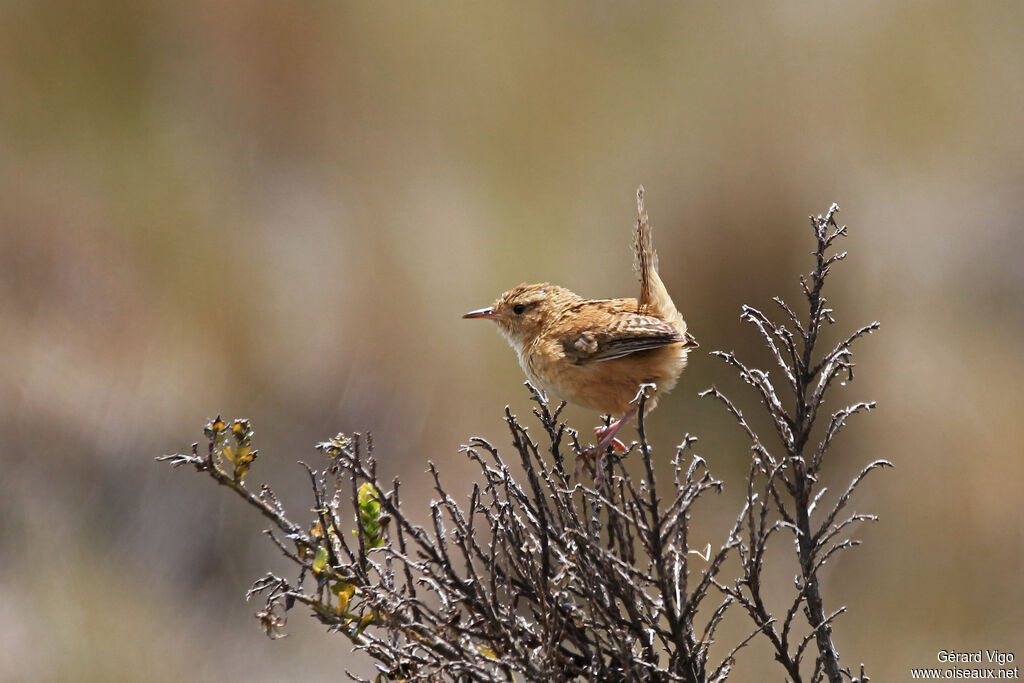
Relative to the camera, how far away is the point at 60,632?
25.5ft

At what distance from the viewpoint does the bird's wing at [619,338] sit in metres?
4.20

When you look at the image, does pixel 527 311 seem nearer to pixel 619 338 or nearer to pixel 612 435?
pixel 619 338

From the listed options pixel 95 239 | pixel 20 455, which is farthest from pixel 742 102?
pixel 20 455

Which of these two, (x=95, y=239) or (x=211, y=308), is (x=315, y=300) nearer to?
(x=211, y=308)

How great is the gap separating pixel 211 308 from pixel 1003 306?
24.5 ft

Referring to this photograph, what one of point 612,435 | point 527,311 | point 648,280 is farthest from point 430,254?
point 612,435

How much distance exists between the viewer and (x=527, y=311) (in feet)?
16.0

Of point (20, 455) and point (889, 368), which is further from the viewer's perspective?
point (889, 368)

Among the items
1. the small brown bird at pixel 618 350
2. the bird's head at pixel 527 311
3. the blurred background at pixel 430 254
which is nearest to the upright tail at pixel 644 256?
the small brown bird at pixel 618 350

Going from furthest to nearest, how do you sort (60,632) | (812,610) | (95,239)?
(95,239) → (60,632) → (812,610)

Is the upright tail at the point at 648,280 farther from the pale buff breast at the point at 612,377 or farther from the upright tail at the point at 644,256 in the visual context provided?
the pale buff breast at the point at 612,377

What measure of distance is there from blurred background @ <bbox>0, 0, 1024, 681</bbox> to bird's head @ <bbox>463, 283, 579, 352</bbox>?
363 cm

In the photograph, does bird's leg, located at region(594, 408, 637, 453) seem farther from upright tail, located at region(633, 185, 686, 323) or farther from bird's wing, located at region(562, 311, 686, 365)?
upright tail, located at region(633, 185, 686, 323)

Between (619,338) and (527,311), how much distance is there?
71cm
